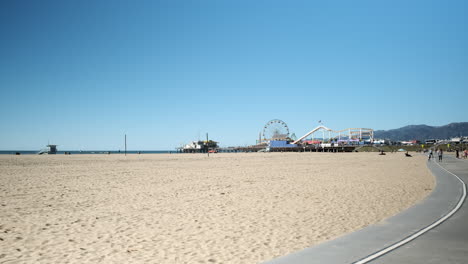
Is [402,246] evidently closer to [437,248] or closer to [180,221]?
[437,248]

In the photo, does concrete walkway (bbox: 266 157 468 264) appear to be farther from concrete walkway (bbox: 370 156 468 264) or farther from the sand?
the sand

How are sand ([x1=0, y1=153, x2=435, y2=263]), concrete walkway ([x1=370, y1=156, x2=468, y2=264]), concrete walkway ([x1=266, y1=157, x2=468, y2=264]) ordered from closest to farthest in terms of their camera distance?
concrete walkway ([x1=370, y1=156, x2=468, y2=264]), concrete walkway ([x1=266, y1=157, x2=468, y2=264]), sand ([x1=0, y1=153, x2=435, y2=263])

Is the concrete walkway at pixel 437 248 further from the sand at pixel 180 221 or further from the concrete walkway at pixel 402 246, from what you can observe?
the sand at pixel 180 221

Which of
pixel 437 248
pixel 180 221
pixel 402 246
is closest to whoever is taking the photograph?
pixel 437 248

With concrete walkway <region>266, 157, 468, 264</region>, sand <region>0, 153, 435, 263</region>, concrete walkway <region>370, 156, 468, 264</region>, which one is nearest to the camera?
concrete walkway <region>370, 156, 468, 264</region>

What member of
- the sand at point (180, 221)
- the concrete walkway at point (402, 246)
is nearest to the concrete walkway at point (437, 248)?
the concrete walkway at point (402, 246)

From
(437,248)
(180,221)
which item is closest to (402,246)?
(437,248)

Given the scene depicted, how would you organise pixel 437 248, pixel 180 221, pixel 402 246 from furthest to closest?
pixel 180 221 → pixel 402 246 → pixel 437 248

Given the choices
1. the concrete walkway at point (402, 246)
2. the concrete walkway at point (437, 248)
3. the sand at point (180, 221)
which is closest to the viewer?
the concrete walkway at point (437, 248)

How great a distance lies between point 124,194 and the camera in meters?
13.4

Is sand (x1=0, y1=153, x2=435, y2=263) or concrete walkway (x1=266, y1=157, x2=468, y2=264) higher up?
concrete walkway (x1=266, y1=157, x2=468, y2=264)

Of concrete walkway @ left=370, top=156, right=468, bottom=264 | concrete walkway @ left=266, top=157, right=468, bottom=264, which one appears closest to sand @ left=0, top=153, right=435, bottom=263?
concrete walkway @ left=266, top=157, right=468, bottom=264

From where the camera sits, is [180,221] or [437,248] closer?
[437,248]

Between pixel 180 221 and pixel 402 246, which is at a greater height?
pixel 402 246
